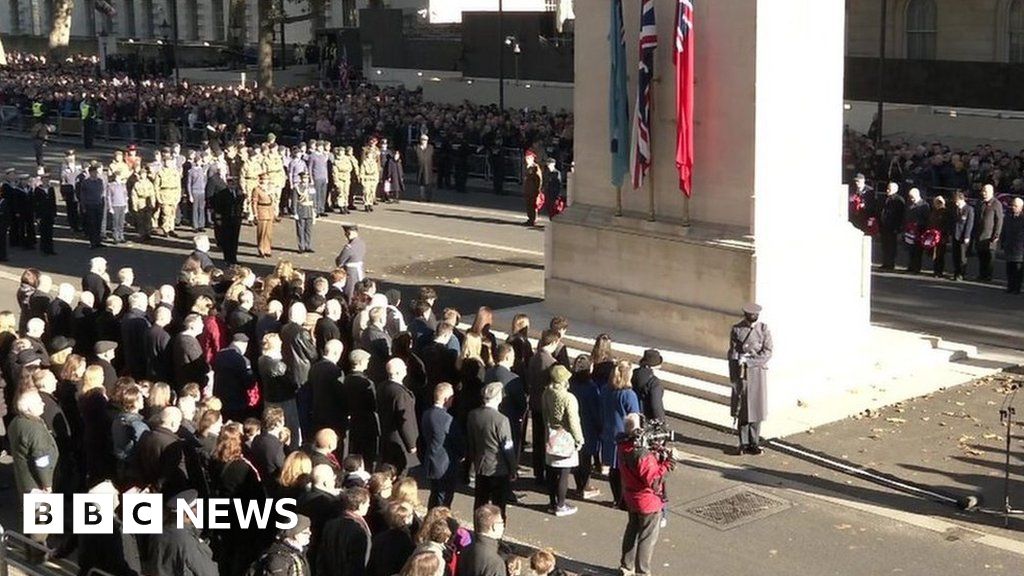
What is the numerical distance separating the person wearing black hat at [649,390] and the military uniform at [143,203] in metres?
15.8

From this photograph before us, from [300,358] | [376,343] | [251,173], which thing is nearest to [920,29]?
[251,173]

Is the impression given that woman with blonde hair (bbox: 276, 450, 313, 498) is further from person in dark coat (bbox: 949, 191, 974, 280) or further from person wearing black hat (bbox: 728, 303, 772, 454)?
person in dark coat (bbox: 949, 191, 974, 280)

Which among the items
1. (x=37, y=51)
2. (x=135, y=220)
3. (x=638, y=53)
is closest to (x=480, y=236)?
(x=135, y=220)

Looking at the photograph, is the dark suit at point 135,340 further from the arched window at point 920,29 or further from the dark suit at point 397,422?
the arched window at point 920,29

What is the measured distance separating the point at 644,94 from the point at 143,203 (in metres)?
12.4

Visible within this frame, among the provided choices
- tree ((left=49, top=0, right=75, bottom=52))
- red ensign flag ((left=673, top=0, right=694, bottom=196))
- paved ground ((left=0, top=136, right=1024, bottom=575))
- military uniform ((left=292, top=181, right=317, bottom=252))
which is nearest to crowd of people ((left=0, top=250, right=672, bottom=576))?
paved ground ((left=0, top=136, right=1024, bottom=575))

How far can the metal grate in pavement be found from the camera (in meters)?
12.8

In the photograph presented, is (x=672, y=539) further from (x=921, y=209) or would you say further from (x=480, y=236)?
(x=480, y=236)

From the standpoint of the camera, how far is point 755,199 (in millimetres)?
16719

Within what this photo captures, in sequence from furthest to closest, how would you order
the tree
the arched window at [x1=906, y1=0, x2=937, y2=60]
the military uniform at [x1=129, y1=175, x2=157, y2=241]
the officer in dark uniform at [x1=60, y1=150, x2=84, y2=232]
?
the tree < the arched window at [x1=906, y1=0, x2=937, y2=60] < the officer in dark uniform at [x1=60, y1=150, x2=84, y2=232] < the military uniform at [x1=129, y1=175, x2=157, y2=241]

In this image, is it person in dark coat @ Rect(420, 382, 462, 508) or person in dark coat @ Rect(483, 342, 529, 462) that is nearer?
person in dark coat @ Rect(420, 382, 462, 508)

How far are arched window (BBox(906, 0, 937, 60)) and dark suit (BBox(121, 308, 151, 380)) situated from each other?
28725mm

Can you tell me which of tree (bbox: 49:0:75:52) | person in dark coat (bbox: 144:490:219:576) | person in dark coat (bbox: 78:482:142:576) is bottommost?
person in dark coat (bbox: 78:482:142:576)

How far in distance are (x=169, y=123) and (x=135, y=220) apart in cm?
1589
